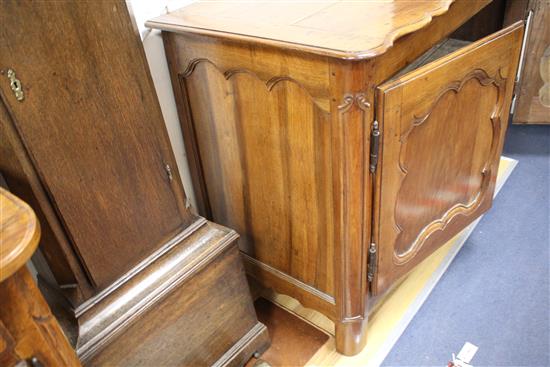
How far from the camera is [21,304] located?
0.52 m

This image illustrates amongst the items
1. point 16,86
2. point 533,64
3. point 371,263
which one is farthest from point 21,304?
point 533,64

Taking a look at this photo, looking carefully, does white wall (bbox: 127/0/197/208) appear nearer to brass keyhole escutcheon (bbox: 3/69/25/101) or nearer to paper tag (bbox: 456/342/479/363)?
brass keyhole escutcheon (bbox: 3/69/25/101)

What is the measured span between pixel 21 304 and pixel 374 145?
0.57 meters

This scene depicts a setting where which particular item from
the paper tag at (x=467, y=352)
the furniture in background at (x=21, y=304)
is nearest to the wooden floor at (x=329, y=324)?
the paper tag at (x=467, y=352)

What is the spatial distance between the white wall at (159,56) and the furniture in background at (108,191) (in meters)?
0.22

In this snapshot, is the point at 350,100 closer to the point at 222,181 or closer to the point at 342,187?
the point at 342,187

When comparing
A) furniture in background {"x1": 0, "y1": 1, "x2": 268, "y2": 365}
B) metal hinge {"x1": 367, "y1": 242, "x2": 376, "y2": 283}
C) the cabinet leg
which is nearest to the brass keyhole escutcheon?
furniture in background {"x1": 0, "y1": 1, "x2": 268, "y2": 365}

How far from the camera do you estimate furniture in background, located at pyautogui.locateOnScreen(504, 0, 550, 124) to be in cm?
144

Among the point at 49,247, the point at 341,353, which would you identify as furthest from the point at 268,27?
the point at 341,353

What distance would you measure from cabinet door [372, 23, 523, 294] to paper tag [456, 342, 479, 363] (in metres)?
0.25

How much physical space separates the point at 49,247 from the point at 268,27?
1.71 feet

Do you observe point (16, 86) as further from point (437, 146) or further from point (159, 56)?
point (437, 146)

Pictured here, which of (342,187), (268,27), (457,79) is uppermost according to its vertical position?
(268,27)

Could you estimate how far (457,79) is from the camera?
916 mm
